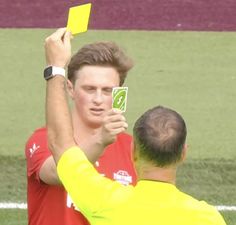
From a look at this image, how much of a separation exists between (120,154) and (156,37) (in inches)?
334

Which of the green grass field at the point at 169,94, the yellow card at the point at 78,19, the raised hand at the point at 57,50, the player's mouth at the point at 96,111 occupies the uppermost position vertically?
the yellow card at the point at 78,19

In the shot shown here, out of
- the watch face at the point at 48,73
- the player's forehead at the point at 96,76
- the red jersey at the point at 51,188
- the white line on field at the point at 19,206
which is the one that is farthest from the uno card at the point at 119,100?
the white line on field at the point at 19,206

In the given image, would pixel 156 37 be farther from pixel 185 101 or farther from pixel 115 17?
pixel 185 101

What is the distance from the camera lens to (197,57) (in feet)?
40.5

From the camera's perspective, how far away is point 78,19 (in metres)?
3.96

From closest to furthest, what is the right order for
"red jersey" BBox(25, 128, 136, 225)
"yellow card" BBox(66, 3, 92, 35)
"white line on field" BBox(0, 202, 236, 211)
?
"yellow card" BBox(66, 3, 92, 35), "red jersey" BBox(25, 128, 136, 225), "white line on field" BBox(0, 202, 236, 211)

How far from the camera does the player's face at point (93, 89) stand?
15.6 ft

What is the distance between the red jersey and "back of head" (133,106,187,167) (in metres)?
1.04

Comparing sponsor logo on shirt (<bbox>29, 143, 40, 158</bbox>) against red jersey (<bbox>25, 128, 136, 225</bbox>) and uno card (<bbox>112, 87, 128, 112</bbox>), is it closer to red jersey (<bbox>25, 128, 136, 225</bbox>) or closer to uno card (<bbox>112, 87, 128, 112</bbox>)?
red jersey (<bbox>25, 128, 136, 225</bbox>)

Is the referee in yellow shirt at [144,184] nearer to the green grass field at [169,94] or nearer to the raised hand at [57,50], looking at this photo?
the raised hand at [57,50]

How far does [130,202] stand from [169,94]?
24.7 feet

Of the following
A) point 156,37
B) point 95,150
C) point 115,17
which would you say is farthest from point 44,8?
point 95,150

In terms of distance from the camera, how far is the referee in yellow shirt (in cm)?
345

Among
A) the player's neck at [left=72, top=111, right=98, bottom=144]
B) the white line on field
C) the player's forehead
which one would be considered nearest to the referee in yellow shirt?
the player's neck at [left=72, top=111, right=98, bottom=144]
